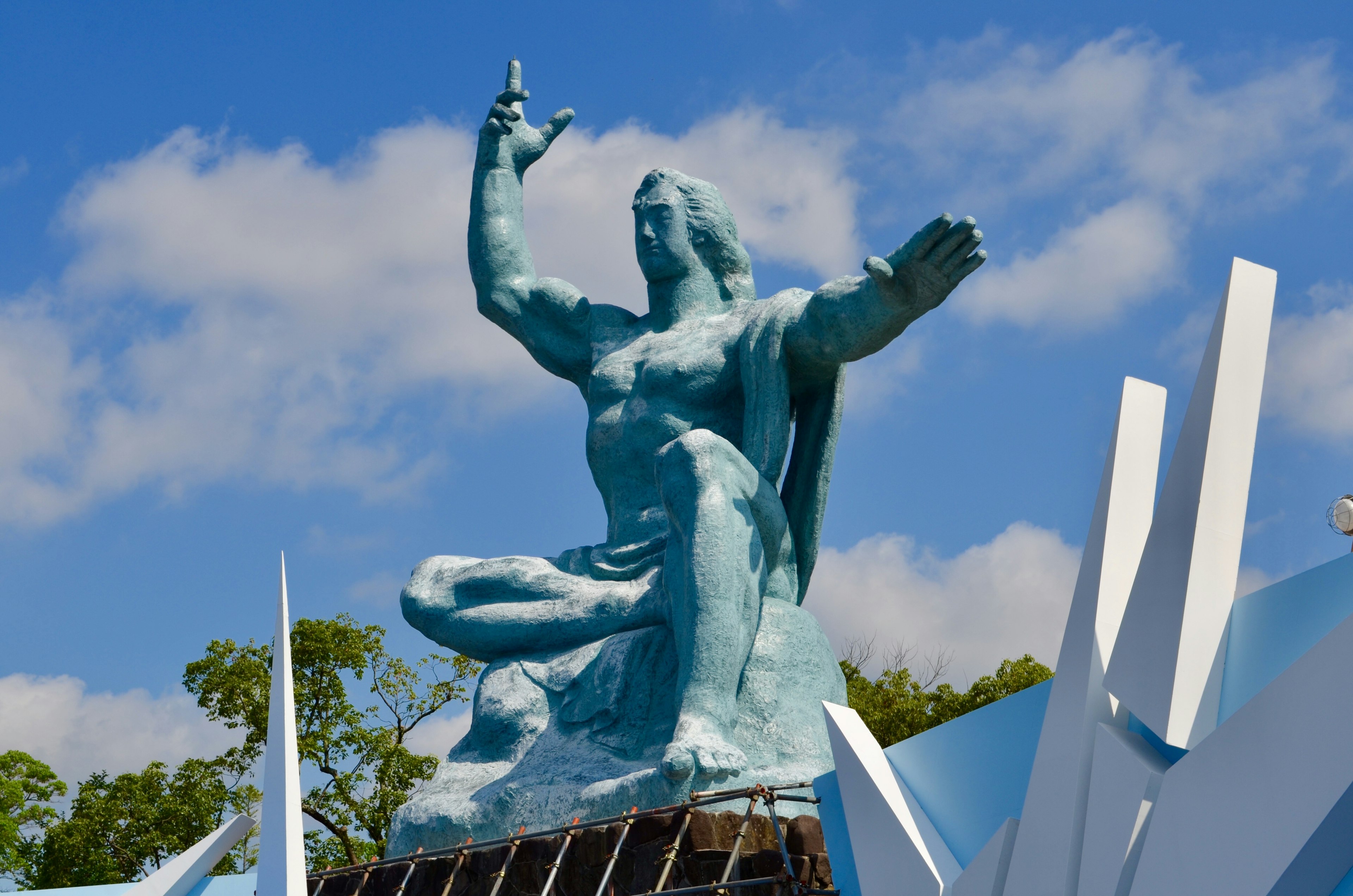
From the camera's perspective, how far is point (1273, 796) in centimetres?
258

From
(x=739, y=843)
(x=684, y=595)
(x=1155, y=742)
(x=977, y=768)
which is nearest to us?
(x=1155, y=742)

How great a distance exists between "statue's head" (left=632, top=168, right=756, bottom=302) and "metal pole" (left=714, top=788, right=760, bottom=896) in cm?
304

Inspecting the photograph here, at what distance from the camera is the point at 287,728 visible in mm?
4238

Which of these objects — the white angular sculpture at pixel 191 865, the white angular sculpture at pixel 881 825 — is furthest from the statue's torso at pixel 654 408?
the white angular sculpture at pixel 881 825

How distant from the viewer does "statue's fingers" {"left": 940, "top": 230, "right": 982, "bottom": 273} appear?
17.9ft

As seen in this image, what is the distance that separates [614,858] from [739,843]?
0.50m

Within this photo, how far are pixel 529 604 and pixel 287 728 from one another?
2.28m

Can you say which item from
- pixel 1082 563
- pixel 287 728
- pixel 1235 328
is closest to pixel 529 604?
pixel 287 728

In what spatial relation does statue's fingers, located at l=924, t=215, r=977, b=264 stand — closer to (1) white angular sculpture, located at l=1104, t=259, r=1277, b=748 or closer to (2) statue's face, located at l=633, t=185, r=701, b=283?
(2) statue's face, located at l=633, t=185, r=701, b=283

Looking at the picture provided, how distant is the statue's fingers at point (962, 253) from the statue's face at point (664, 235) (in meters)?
1.79

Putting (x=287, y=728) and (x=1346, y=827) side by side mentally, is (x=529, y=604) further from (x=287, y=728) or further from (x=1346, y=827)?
(x=1346, y=827)

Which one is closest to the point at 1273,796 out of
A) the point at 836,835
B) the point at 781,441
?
the point at 836,835

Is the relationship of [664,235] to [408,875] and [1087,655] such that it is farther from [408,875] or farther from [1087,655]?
[1087,655]

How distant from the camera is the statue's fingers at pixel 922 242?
5387mm
